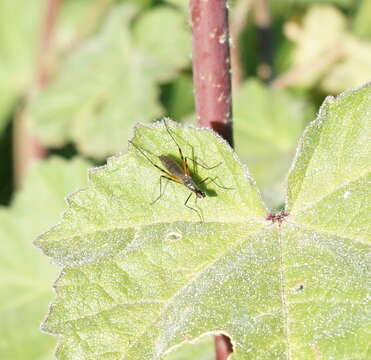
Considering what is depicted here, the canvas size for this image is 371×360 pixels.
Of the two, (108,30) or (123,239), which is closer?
(123,239)

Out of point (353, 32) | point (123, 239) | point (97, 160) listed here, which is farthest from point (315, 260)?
point (353, 32)

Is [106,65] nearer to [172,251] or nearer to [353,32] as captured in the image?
[353,32]

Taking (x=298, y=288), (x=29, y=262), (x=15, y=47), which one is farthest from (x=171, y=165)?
(x=15, y=47)

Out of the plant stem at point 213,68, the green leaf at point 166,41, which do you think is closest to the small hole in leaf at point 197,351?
the plant stem at point 213,68

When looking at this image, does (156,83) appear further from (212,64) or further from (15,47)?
(212,64)

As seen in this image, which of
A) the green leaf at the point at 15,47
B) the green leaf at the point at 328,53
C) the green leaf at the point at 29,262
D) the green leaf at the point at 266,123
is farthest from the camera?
the green leaf at the point at 15,47

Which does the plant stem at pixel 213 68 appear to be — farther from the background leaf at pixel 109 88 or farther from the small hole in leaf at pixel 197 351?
the background leaf at pixel 109 88

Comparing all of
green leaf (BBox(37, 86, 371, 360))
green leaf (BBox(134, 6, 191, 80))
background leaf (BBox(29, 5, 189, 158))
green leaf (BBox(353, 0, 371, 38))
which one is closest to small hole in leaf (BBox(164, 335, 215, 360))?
green leaf (BBox(37, 86, 371, 360))
